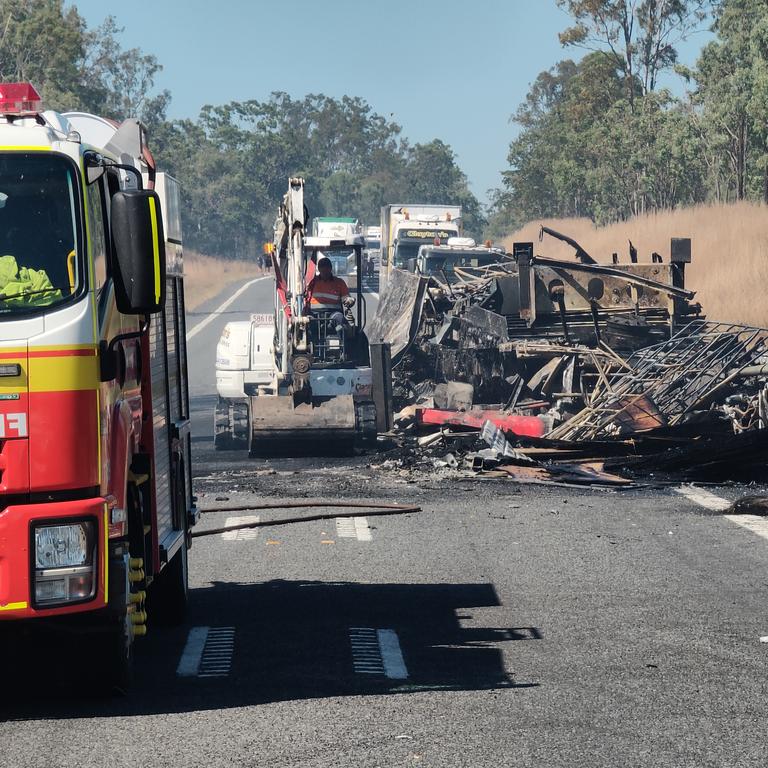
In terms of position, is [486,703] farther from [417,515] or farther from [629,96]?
[629,96]

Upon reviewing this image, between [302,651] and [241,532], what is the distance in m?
4.89

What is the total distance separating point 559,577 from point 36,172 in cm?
535

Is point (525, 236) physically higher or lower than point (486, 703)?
higher

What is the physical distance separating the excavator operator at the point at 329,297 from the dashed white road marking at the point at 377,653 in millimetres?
11563

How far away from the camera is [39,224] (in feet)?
20.8

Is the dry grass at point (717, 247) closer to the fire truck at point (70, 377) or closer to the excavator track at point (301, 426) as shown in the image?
the excavator track at point (301, 426)

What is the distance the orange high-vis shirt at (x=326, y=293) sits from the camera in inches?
787

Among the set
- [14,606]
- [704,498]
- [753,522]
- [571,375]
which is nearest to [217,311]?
[571,375]

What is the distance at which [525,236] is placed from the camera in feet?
263

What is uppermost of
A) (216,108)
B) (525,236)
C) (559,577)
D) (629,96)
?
(216,108)

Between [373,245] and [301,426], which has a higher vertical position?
[373,245]

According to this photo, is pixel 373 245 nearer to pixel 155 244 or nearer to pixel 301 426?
pixel 301 426

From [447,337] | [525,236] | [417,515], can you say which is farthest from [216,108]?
[417,515]

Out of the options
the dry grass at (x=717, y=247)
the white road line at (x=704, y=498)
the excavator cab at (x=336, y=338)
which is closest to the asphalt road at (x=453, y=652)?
the white road line at (x=704, y=498)
